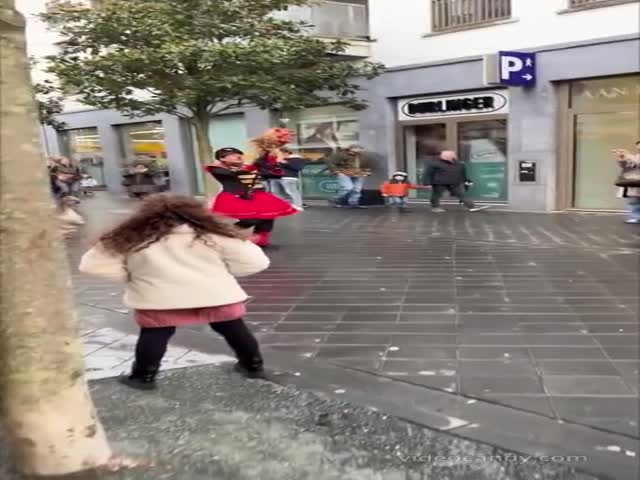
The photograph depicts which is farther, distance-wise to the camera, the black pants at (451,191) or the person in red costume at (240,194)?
the black pants at (451,191)

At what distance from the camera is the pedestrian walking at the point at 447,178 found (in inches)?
477

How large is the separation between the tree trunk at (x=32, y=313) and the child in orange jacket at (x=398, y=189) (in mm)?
10864

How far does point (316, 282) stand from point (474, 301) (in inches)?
66.0

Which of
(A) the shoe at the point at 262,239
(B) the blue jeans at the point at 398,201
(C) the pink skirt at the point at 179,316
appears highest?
(C) the pink skirt at the point at 179,316

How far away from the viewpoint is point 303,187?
616 inches

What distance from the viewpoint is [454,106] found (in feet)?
42.0

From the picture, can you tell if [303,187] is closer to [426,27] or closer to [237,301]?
[426,27]

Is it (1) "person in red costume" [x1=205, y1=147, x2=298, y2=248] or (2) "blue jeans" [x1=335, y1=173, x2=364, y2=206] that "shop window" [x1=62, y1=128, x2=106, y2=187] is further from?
(1) "person in red costume" [x1=205, y1=147, x2=298, y2=248]

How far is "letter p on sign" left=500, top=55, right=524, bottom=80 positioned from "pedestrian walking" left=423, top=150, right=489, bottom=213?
187 centimetres

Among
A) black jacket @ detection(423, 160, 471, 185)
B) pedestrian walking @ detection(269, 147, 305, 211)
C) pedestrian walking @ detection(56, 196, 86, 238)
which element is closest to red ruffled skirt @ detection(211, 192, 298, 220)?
pedestrian walking @ detection(269, 147, 305, 211)

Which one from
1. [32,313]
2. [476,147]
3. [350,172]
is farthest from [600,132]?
[32,313]

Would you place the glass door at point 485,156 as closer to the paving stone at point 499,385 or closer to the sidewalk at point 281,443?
the paving stone at point 499,385

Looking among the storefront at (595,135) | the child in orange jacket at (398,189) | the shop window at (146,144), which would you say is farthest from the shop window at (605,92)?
the shop window at (146,144)

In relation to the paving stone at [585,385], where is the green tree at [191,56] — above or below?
above
